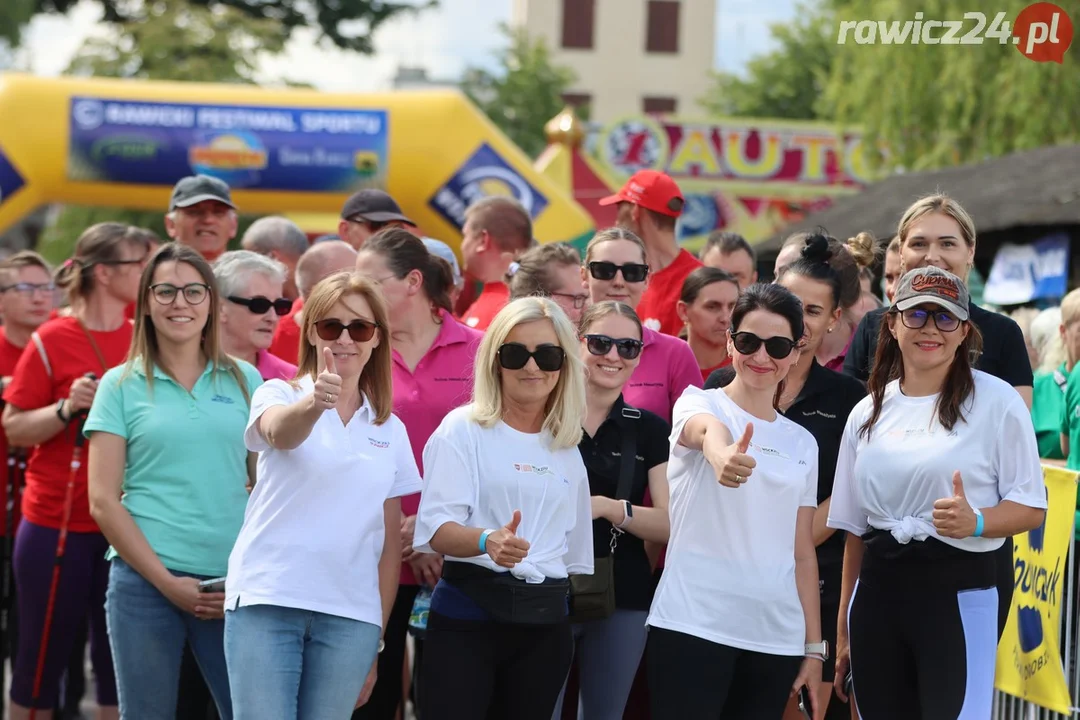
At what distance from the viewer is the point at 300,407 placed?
4098mm

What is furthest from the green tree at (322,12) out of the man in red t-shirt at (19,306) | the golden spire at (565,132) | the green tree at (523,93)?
the man in red t-shirt at (19,306)

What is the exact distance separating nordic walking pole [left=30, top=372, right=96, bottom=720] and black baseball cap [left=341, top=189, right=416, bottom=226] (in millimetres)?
1608

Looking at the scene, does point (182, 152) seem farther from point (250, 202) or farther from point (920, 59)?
point (920, 59)

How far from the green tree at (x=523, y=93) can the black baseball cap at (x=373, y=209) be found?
28236 mm

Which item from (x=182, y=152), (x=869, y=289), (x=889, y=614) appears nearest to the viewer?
(x=889, y=614)

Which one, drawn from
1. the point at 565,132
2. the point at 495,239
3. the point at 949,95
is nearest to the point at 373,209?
the point at 495,239

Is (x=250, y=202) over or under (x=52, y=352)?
over

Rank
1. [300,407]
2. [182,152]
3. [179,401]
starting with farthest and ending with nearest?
[182,152] → [179,401] → [300,407]

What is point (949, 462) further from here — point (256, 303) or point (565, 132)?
point (565, 132)

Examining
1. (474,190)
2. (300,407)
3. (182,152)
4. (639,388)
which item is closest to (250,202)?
(182,152)

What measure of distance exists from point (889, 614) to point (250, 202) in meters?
10.2

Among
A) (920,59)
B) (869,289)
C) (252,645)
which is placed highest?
(920,59)

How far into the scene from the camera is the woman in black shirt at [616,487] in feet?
15.9

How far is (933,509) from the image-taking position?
4.24m
